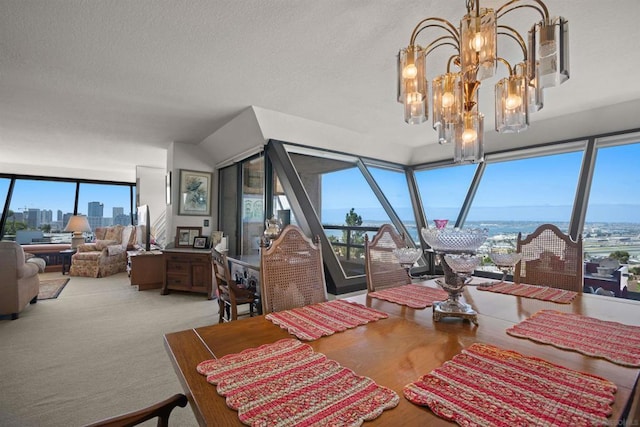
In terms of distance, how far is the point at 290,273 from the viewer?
159 cm

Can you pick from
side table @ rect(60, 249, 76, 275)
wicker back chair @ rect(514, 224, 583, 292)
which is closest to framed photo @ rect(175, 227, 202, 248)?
side table @ rect(60, 249, 76, 275)

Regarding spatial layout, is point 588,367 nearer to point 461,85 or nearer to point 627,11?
point 461,85

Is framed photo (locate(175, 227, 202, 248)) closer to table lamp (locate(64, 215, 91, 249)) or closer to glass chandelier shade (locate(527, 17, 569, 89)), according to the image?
table lamp (locate(64, 215, 91, 249))

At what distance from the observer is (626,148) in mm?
3129

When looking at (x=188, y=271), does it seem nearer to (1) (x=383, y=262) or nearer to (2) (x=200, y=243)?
(2) (x=200, y=243)

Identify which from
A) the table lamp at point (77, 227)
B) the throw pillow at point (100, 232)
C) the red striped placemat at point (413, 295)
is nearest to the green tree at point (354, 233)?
the red striped placemat at point (413, 295)

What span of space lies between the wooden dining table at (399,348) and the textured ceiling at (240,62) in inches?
66.7

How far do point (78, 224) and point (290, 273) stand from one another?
25.6 feet

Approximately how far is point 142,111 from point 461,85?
3.32 meters

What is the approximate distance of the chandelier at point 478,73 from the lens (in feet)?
4.68

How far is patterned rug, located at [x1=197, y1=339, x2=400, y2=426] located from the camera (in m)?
0.62

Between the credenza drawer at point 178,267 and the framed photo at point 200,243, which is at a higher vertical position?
the framed photo at point 200,243

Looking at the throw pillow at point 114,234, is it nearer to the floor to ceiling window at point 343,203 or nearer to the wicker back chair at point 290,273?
the floor to ceiling window at point 343,203

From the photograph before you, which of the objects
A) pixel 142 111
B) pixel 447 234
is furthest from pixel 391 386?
pixel 142 111
